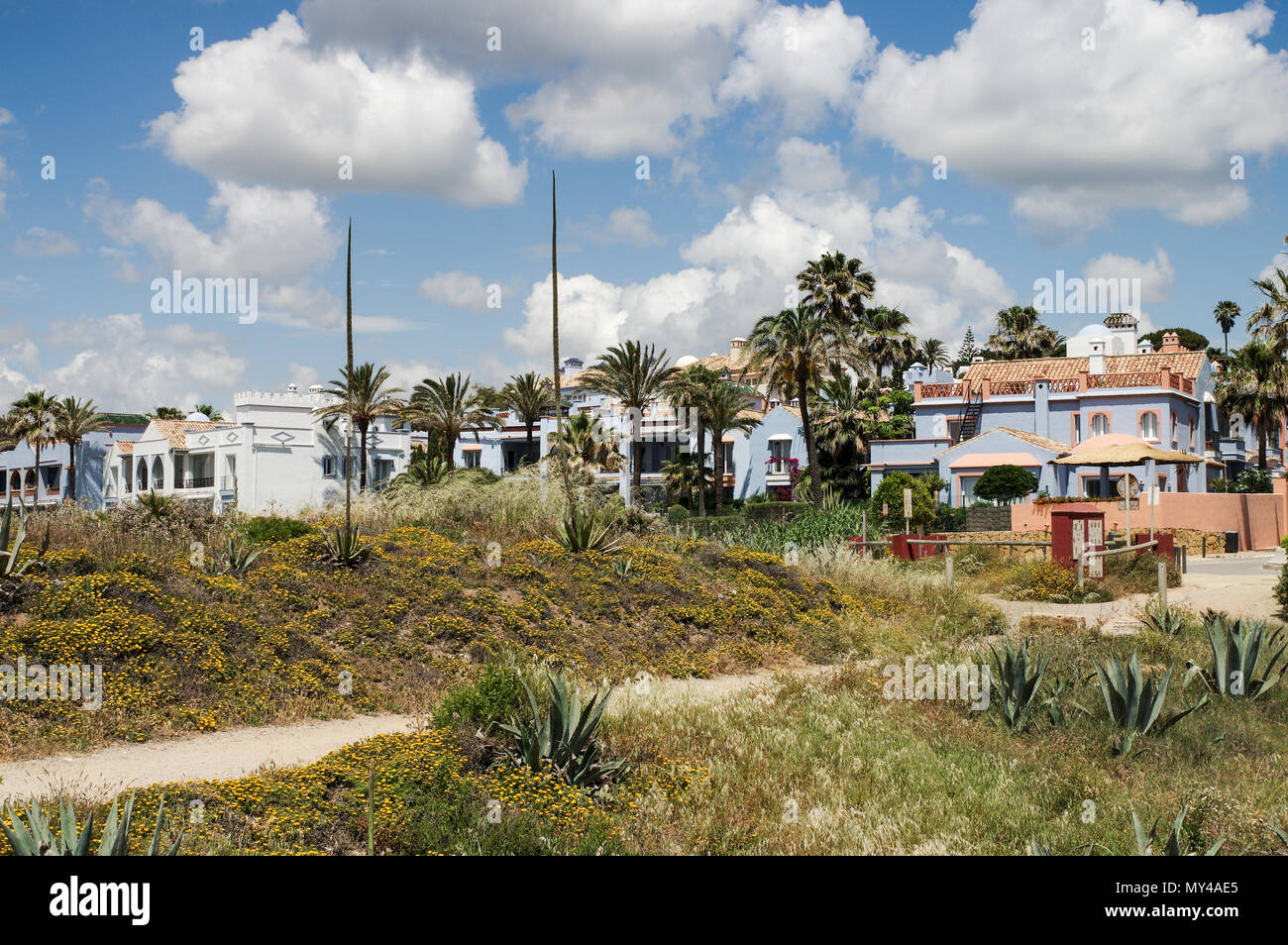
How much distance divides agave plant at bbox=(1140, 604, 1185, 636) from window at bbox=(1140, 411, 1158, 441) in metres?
33.9

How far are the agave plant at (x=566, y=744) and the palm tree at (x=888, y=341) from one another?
54395mm

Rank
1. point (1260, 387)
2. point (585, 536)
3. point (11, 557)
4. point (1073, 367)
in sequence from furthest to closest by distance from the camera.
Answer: point (1073, 367)
point (1260, 387)
point (585, 536)
point (11, 557)

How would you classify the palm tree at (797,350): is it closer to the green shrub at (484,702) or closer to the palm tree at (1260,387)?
the palm tree at (1260,387)

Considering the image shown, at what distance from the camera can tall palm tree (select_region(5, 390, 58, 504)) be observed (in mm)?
58000

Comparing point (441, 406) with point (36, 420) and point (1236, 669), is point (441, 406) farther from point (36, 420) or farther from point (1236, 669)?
point (1236, 669)

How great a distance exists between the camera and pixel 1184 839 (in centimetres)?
616

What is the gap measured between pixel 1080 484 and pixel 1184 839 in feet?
133

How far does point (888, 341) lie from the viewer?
60906 mm

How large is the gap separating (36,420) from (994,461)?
51921mm

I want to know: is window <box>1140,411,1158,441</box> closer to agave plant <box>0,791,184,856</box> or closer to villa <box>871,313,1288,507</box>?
villa <box>871,313,1288,507</box>

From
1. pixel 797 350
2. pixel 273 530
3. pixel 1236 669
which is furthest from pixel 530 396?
pixel 1236 669
